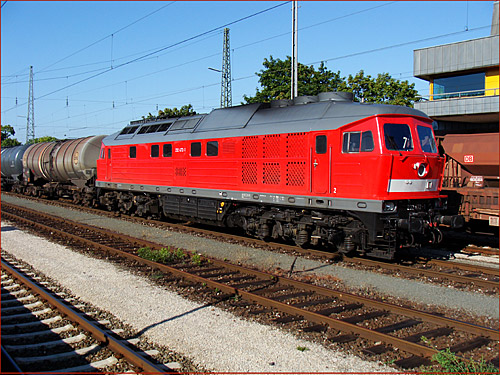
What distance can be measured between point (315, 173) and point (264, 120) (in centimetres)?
276

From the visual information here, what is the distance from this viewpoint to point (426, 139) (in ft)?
37.5

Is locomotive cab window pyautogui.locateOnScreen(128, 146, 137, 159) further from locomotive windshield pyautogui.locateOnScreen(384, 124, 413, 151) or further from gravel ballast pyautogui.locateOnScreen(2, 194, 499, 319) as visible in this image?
locomotive windshield pyautogui.locateOnScreen(384, 124, 413, 151)

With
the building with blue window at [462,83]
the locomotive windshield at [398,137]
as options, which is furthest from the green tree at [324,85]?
the locomotive windshield at [398,137]

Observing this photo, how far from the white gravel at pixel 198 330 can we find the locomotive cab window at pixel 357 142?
17.8 feet

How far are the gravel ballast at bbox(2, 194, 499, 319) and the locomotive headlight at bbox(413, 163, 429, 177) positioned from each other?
2.82 meters

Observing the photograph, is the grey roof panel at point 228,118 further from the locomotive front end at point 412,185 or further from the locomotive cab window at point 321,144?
the locomotive front end at point 412,185

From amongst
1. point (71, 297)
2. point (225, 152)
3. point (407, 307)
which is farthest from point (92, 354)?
point (225, 152)

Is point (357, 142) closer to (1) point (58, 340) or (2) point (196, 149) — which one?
(2) point (196, 149)

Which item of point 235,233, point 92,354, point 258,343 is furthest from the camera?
point 235,233

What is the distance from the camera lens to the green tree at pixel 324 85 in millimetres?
33500

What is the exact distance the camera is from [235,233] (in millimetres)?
16281

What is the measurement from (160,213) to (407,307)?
43.6 ft

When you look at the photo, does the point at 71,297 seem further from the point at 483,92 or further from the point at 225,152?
the point at 483,92

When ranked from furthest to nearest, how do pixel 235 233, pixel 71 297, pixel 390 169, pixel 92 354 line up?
pixel 235 233 → pixel 390 169 → pixel 71 297 → pixel 92 354
